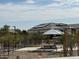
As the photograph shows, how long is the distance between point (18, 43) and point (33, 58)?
93.2 ft

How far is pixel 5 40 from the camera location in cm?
4553

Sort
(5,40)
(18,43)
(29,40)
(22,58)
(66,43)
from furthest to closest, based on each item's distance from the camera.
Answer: (29,40) < (18,43) < (5,40) < (66,43) < (22,58)

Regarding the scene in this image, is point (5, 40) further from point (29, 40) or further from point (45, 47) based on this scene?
point (29, 40)

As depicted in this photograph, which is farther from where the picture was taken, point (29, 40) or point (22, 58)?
point (29, 40)

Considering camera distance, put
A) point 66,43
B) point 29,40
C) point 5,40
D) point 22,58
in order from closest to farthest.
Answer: point 22,58
point 66,43
point 5,40
point 29,40

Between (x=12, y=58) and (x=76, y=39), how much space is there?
820cm

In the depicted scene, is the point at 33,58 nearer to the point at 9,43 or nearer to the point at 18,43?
the point at 9,43

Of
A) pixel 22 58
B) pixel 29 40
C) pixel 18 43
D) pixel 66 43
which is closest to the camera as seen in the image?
pixel 22 58

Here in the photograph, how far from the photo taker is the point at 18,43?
5800 centimetres

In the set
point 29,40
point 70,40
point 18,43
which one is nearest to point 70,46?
point 70,40

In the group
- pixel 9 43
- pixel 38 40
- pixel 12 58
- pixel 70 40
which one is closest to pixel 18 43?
pixel 38 40

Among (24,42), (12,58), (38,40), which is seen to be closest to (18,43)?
(24,42)

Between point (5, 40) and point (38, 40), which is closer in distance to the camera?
point (5, 40)

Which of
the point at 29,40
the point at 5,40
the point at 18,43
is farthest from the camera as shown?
the point at 29,40
